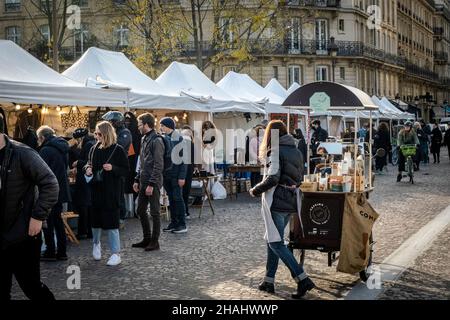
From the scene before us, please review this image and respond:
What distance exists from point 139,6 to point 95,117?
545 inches

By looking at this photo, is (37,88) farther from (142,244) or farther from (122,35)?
(122,35)

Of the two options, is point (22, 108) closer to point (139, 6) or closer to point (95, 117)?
point (95, 117)

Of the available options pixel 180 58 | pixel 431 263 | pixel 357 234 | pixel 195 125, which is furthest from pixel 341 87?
pixel 180 58

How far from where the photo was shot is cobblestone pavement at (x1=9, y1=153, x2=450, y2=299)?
24.1ft

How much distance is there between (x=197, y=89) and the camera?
19.1 metres

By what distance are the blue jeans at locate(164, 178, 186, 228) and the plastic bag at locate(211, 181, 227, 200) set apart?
5300 mm

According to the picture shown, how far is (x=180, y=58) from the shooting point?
4794cm

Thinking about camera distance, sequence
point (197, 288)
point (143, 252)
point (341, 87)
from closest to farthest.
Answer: point (197, 288), point (341, 87), point (143, 252)

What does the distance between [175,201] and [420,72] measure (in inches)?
3009

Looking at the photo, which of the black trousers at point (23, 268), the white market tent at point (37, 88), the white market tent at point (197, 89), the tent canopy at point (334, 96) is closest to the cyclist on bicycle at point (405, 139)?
the white market tent at point (197, 89)

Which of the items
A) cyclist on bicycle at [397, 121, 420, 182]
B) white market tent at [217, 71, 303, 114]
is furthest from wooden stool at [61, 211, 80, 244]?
cyclist on bicycle at [397, 121, 420, 182]

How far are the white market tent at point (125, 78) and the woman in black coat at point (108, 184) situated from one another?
582 cm

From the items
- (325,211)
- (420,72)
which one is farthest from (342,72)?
(325,211)

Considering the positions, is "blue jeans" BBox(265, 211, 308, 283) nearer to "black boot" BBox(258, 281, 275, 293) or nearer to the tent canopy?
"black boot" BBox(258, 281, 275, 293)
